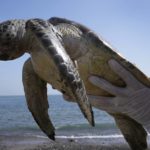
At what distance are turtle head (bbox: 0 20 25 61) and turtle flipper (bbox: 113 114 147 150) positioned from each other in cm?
158

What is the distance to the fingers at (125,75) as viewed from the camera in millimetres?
4543

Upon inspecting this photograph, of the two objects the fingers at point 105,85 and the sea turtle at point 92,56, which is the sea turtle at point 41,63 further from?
the fingers at point 105,85

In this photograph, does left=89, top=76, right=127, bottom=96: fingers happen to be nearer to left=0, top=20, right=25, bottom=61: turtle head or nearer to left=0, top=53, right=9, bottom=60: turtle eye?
left=0, top=20, right=25, bottom=61: turtle head

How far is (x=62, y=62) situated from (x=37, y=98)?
1.19 m

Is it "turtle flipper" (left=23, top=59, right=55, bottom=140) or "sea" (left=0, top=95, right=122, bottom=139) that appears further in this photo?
"sea" (left=0, top=95, right=122, bottom=139)

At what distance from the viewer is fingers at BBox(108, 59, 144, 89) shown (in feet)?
14.9

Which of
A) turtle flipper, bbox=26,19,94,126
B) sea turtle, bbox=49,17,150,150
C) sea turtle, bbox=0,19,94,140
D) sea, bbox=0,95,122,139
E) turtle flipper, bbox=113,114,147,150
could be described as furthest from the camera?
sea, bbox=0,95,122,139

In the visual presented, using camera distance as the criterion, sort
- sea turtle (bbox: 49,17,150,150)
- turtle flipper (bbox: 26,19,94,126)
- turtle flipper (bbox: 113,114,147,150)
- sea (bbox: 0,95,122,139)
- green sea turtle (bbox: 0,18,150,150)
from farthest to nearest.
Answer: sea (bbox: 0,95,122,139)
turtle flipper (bbox: 113,114,147,150)
sea turtle (bbox: 49,17,150,150)
green sea turtle (bbox: 0,18,150,150)
turtle flipper (bbox: 26,19,94,126)

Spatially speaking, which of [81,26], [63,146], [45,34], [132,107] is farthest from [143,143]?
[63,146]

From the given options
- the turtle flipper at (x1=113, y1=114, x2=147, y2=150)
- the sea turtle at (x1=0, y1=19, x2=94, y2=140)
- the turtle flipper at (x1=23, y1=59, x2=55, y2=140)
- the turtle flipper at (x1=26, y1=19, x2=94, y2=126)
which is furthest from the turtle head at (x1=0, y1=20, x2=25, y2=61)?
the turtle flipper at (x1=113, y1=114, x2=147, y2=150)

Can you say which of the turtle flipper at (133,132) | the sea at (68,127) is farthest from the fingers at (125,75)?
the sea at (68,127)

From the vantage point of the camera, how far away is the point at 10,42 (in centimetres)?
431

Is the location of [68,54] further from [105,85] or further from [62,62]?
[62,62]

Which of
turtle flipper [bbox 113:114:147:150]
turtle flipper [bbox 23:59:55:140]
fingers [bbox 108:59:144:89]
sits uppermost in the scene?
fingers [bbox 108:59:144:89]
